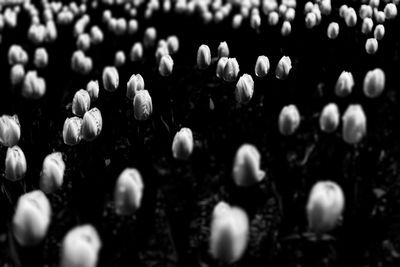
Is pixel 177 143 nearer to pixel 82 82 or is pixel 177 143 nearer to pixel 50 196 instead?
pixel 50 196

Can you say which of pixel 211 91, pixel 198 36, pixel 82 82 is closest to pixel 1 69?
pixel 82 82

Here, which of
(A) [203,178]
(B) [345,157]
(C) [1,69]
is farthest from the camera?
(C) [1,69]

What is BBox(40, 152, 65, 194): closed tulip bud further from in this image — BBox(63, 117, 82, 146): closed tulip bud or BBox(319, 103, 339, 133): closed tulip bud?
BBox(319, 103, 339, 133): closed tulip bud

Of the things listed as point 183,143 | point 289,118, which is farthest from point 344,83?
point 183,143

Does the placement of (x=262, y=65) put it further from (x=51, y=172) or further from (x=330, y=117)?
(x=51, y=172)

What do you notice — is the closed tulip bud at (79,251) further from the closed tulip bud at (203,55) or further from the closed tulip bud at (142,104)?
the closed tulip bud at (203,55)

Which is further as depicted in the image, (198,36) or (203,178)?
(198,36)

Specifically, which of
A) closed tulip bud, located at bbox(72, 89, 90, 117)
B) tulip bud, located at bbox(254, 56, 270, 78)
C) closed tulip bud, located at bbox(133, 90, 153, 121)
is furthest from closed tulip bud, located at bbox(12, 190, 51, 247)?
tulip bud, located at bbox(254, 56, 270, 78)
